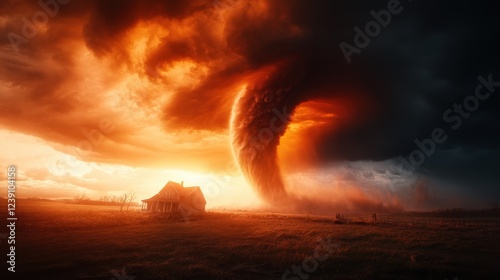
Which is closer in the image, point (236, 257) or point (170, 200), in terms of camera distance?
point (236, 257)

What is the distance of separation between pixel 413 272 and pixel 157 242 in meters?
21.3

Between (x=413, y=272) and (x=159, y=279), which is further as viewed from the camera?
(x=413, y=272)

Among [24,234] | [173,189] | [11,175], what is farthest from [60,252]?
[173,189]

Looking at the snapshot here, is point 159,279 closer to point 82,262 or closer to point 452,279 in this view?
point 82,262

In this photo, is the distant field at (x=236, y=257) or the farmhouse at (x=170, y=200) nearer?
the distant field at (x=236, y=257)

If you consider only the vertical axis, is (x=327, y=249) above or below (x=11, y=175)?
below

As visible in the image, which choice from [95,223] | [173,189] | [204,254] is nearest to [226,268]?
[204,254]

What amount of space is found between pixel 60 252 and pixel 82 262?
164 inches

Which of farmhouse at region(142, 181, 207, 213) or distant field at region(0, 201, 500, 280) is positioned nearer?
distant field at region(0, 201, 500, 280)

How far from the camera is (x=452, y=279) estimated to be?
47.1 ft

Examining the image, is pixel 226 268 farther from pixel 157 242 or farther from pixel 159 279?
pixel 157 242

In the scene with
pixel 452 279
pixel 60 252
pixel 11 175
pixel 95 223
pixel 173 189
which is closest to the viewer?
pixel 452 279

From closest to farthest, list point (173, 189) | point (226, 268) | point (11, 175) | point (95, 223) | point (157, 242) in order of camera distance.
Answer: point (226, 268) < point (11, 175) < point (157, 242) < point (95, 223) < point (173, 189)

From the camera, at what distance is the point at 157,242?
25.1 metres
